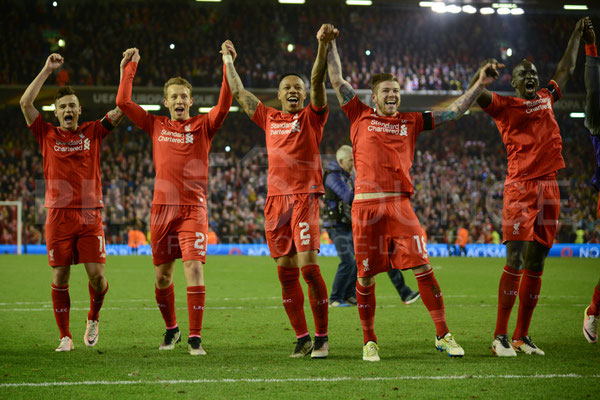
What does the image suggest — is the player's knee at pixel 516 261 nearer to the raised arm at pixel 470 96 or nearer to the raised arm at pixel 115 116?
the raised arm at pixel 470 96

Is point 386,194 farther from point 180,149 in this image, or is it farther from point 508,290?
point 180,149

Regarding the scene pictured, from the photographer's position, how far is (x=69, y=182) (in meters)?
6.53

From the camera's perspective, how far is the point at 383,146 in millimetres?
5871

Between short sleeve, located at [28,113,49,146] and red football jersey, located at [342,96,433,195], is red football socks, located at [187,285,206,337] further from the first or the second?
short sleeve, located at [28,113,49,146]

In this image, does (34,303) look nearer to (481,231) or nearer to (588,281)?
(588,281)

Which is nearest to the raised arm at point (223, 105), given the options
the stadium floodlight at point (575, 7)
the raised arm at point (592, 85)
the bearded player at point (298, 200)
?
the bearded player at point (298, 200)

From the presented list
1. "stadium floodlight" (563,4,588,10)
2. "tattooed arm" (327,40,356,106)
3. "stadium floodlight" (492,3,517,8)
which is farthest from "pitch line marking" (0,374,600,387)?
"stadium floodlight" (563,4,588,10)

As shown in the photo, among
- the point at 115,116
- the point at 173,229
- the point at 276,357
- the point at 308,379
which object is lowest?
the point at 276,357

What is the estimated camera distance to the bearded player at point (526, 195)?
19.7 ft

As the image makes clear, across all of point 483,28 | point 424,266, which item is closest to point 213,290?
point 424,266

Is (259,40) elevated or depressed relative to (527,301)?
elevated

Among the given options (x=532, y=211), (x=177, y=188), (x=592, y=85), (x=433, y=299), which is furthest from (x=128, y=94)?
(x=592, y=85)

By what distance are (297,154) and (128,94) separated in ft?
6.14

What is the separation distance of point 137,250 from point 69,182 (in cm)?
2090
